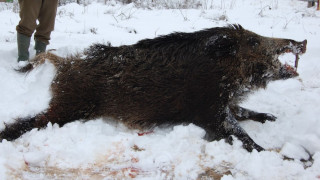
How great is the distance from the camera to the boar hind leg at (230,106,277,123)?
10.4 ft

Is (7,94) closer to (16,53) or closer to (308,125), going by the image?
(16,53)

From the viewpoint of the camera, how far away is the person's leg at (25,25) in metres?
3.75

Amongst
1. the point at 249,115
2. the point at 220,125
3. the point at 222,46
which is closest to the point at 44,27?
the point at 222,46

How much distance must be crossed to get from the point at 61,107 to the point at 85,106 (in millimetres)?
219

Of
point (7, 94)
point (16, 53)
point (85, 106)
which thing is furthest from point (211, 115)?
point (16, 53)

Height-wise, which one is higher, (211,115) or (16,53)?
(16,53)

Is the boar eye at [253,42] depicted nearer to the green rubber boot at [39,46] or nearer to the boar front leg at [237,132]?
the boar front leg at [237,132]

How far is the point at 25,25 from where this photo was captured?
3797 mm

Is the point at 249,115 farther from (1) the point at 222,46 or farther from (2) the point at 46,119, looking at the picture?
(2) the point at 46,119

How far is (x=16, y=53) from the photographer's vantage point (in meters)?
4.08

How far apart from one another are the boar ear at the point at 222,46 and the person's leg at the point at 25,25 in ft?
7.52

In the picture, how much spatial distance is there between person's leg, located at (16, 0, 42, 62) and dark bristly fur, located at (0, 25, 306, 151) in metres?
1.10

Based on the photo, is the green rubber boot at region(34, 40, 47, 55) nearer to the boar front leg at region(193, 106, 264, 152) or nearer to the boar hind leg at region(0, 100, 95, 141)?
the boar hind leg at region(0, 100, 95, 141)

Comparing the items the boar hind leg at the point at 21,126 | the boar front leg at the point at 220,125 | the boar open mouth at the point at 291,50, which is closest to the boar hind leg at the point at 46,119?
the boar hind leg at the point at 21,126
